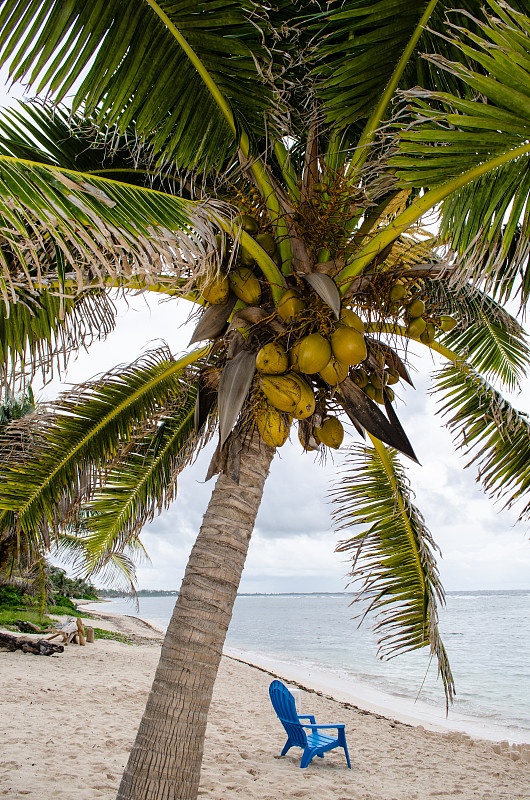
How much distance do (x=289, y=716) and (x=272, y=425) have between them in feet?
15.7

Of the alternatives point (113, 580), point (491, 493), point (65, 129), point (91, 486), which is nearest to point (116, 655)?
point (113, 580)

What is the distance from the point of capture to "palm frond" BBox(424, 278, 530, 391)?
4.50 meters

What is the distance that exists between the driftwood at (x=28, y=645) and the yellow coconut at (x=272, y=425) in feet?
39.1

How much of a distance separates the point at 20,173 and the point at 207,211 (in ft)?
2.93

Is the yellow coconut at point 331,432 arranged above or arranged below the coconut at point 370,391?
below

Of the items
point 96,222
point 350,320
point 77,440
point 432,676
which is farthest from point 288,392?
point 432,676

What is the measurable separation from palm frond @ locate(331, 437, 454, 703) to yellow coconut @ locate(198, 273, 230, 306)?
205 centimetres

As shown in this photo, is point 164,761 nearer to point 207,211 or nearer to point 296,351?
point 296,351

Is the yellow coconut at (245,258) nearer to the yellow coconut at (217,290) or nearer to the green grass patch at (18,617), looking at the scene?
the yellow coconut at (217,290)

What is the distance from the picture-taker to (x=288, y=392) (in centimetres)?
252

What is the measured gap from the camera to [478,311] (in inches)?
177

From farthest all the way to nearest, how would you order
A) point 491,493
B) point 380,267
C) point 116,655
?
1. point 116,655
2. point 491,493
3. point 380,267

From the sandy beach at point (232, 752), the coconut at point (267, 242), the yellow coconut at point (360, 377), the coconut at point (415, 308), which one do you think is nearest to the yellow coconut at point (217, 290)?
the coconut at point (267, 242)

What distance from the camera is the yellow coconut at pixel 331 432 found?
9.91 feet
